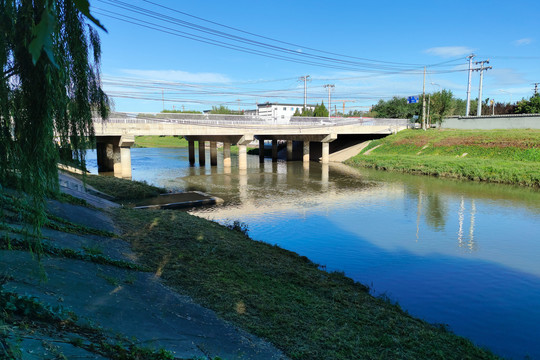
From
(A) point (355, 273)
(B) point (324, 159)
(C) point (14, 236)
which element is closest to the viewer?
(C) point (14, 236)

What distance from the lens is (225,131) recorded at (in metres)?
44.7

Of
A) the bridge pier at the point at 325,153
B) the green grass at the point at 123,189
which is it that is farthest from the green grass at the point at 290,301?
the bridge pier at the point at 325,153

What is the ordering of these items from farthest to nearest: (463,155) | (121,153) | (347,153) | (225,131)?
(347,153), (463,155), (225,131), (121,153)

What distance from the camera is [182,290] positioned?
8.73 meters

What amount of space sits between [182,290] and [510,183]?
37.3 metres

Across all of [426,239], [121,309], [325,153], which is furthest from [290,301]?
[325,153]

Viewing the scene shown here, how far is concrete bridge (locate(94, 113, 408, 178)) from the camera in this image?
37.7 metres

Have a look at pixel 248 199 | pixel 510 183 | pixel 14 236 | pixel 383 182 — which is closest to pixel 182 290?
pixel 14 236

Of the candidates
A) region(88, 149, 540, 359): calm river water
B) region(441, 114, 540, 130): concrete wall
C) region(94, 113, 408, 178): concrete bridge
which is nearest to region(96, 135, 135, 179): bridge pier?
region(94, 113, 408, 178): concrete bridge

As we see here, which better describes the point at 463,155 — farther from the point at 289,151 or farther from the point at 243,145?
the point at 243,145

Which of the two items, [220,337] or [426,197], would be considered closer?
[220,337]

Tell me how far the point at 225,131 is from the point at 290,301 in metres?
37.3

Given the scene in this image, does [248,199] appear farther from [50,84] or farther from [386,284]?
[50,84]

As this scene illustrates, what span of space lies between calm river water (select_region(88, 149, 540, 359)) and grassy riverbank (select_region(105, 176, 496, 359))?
5.77 feet
